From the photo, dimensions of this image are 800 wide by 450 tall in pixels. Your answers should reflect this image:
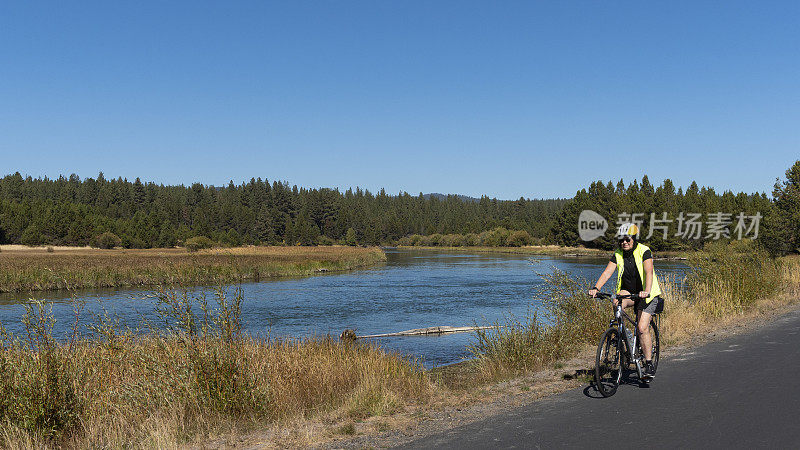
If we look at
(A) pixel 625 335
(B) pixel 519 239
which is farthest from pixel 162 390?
(B) pixel 519 239

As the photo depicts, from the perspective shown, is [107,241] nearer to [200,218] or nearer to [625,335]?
[200,218]

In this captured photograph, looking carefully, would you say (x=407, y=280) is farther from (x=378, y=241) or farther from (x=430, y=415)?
(x=378, y=241)

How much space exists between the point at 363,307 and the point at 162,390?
20.9m

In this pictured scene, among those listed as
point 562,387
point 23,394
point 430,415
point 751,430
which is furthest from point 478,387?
point 23,394

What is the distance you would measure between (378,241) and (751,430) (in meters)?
163

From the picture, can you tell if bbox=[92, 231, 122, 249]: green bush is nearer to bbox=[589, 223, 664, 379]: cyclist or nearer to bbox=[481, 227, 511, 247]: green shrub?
bbox=[481, 227, 511, 247]: green shrub

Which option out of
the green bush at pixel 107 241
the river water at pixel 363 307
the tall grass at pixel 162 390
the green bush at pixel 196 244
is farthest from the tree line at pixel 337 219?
the tall grass at pixel 162 390

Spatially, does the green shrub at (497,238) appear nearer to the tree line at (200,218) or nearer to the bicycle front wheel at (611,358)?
the tree line at (200,218)

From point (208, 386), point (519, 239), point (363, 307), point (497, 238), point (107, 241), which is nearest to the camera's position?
point (208, 386)

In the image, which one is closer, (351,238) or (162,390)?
(162,390)

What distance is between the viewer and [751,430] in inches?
248

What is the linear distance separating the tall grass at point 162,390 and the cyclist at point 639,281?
10.6 feet

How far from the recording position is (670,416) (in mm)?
6914

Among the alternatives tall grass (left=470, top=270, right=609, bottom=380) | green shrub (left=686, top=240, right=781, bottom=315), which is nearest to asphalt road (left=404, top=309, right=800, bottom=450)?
tall grass (left=470, top=270, right=609, bottom=380)
